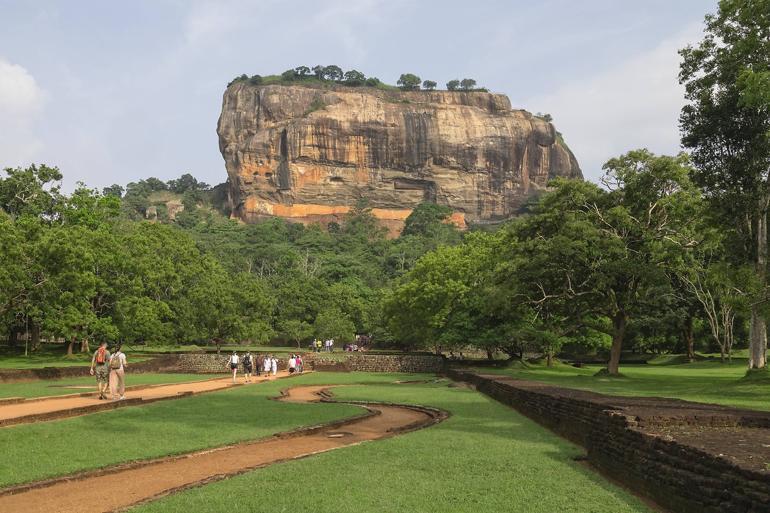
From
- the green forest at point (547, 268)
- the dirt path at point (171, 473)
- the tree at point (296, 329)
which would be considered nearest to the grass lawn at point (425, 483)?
the dirt path at point (171, 473)

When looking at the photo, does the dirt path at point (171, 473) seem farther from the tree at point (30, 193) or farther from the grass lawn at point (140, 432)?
the tree at point (30, 193)

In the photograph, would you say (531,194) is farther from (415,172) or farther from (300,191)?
(300,191)

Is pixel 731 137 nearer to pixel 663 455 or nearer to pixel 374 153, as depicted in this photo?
pixel 663 455

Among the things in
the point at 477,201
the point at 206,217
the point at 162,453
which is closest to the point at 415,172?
the point at 477,201

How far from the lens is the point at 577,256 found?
2886cm

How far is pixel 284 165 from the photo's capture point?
137 metres

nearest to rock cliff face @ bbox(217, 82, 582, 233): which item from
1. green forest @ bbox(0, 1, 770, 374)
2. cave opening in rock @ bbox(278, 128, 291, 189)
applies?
cave opening in rock @ bbox(278, 128, 291, 189)

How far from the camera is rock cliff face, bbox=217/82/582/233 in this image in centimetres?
13762

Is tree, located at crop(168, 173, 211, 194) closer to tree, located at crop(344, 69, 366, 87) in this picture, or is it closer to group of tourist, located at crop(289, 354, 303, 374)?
tree, located at crop(344, 69, 366, 87)

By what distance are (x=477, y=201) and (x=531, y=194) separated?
1307 cm

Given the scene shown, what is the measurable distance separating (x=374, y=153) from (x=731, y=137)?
11860 cm

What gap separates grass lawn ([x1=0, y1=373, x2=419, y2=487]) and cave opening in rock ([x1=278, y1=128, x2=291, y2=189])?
12072cm

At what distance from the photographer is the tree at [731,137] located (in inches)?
886

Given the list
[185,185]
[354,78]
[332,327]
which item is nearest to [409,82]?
[354,78]
